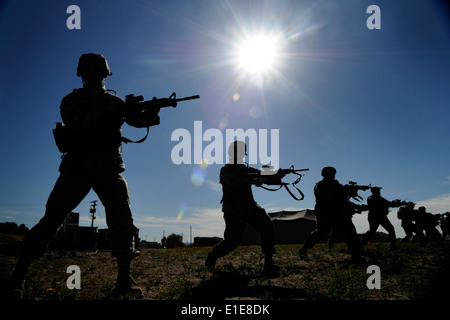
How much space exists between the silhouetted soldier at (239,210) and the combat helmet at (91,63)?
2898 mm

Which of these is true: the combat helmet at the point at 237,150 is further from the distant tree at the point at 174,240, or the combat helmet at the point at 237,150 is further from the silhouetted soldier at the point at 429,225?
the distant tree at the point at 174,240

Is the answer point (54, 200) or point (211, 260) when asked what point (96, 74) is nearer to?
point (54, 200)

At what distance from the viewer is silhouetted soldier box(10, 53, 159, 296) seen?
9.63 feet

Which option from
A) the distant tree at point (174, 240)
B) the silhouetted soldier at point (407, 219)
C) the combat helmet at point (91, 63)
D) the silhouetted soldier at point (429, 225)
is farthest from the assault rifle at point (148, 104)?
the distant tree at point (174, 240)

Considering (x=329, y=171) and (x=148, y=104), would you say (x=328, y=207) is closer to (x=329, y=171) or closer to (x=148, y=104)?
(x=329, y=171)

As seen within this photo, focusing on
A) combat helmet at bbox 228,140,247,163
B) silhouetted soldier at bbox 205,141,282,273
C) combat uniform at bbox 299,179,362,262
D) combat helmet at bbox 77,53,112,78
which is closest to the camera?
combat helmet at bbox 77,53,112,78

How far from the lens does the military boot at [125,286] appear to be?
2.83 m

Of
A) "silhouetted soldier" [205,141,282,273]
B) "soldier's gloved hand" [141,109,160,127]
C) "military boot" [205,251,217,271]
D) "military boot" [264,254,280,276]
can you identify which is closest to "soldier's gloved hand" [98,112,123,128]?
"soldier's gloved hand" [141,109,160,127]

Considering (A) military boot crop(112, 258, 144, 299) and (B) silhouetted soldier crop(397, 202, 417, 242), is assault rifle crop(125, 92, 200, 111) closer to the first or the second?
(A) military boot crop(112, 258, 144, 299)

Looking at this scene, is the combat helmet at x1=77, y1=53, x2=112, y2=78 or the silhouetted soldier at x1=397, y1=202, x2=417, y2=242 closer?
the combat helmet at x1=77, y1=53, x2=112, y2=78

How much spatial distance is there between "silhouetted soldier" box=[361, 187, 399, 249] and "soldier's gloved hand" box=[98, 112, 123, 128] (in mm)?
9494

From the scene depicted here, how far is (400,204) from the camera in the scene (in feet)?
35.3

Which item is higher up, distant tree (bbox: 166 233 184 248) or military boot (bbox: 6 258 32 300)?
military boot (bbox: 6 258 32 300)
